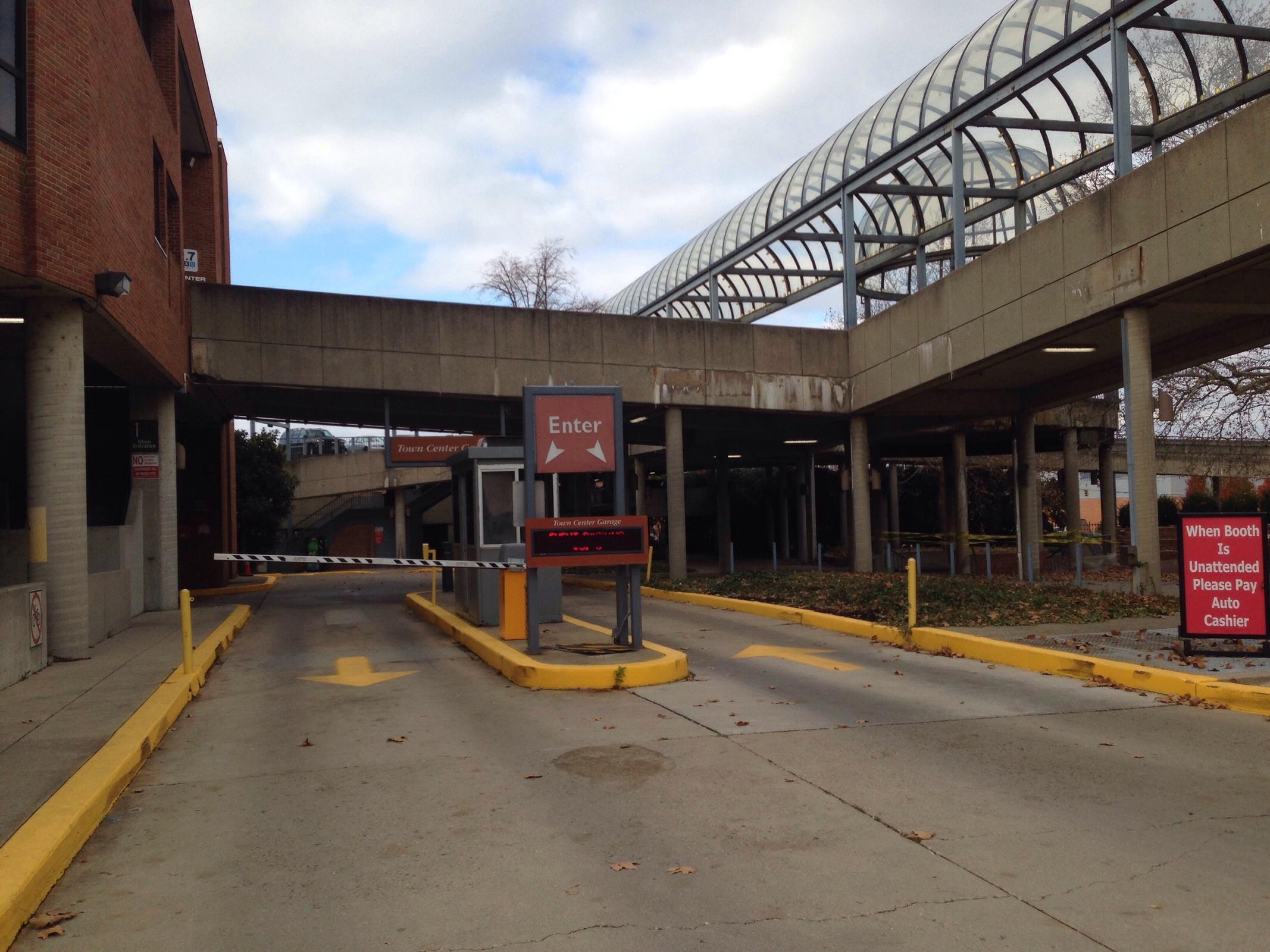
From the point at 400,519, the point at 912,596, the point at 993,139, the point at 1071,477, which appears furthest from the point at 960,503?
the point at 400,519

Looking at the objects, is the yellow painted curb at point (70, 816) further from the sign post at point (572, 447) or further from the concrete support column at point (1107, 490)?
the concrete support column at point (1107, 490)

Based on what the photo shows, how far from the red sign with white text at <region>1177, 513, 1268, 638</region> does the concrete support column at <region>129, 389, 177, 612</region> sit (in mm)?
17361

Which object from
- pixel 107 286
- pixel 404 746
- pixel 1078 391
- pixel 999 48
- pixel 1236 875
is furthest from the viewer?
pixel 1078 391

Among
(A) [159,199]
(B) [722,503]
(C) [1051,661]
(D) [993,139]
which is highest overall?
(D) [993,139]

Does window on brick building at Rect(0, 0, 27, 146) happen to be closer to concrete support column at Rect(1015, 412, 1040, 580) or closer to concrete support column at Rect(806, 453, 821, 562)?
concrete support column at Rect(1015, 412, 1040, 580)

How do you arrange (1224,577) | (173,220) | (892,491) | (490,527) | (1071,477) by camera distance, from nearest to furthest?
(1224,577), (490,527), (173,220), (1071,477), (892,491)

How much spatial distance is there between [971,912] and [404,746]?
500 centimetres

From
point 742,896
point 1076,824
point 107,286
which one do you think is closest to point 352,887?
point 742,896

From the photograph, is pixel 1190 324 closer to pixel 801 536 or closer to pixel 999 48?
pixel 999 48

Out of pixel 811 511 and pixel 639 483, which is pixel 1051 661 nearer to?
pixel 811 511

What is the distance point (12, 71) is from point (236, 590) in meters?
19.6

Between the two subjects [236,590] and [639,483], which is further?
[639,483]

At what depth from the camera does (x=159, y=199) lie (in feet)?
64.2

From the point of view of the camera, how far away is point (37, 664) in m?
12.1
